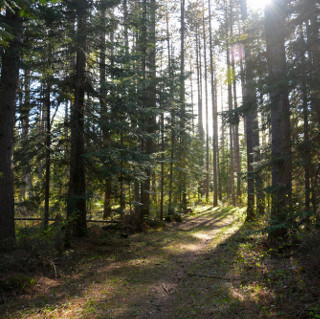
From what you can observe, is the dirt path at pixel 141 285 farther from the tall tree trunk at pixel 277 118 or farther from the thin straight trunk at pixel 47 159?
the tall tree trunk at pixel 277 118

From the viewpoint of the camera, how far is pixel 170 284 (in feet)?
20.6

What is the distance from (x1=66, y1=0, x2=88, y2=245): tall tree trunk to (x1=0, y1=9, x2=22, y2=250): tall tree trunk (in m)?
1.83

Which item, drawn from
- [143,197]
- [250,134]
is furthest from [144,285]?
[250,134]

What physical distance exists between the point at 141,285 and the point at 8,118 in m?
6.72

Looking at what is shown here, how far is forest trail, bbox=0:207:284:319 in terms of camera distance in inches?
188

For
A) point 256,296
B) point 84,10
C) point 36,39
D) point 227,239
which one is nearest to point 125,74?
point 84,10

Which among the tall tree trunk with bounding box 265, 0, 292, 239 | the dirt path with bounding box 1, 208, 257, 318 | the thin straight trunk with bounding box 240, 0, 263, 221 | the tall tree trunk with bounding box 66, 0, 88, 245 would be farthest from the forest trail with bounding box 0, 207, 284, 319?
→ the thin straight trunk with bounding box 240, 0, 263, 221

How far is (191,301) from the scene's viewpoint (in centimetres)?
518

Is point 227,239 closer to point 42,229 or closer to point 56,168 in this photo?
point 42,229

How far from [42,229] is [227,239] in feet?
23.2

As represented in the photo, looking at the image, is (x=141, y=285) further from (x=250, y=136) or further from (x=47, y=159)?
(x=250, y=136)

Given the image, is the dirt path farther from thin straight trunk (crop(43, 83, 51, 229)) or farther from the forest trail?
thin straight trunk (crop(43, 83, 51, 229))

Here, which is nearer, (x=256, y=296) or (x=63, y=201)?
(x=256, y=296)

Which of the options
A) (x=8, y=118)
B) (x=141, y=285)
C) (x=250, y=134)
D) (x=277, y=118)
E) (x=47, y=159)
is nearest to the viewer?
(x=141, y=285)
